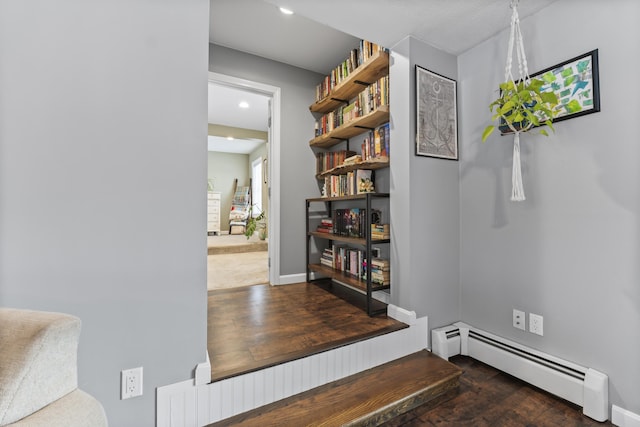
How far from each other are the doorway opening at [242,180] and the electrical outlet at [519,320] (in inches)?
82.9

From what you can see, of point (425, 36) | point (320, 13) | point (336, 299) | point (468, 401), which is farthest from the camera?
point (336, 299)

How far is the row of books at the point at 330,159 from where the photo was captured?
113 inches

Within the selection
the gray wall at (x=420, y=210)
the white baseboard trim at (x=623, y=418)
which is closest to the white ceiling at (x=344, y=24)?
the gray wall at (x=420, y=210)

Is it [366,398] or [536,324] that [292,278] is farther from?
[536,324]

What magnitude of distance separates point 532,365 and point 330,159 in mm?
2349

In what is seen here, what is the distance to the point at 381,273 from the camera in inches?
86.7

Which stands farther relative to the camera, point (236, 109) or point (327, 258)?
point (236, 109)

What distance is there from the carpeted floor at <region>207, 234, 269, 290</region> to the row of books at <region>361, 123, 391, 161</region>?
6.06 ft

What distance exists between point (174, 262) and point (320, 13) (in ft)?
5.67

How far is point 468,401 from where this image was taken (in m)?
1.55

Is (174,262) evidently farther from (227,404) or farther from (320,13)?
(320,13)

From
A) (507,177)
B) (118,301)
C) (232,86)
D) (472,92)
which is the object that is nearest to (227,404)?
(118,301)

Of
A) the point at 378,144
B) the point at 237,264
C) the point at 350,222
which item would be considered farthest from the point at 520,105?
the point at 237,264

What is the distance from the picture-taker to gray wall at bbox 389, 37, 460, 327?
198 centimetres
